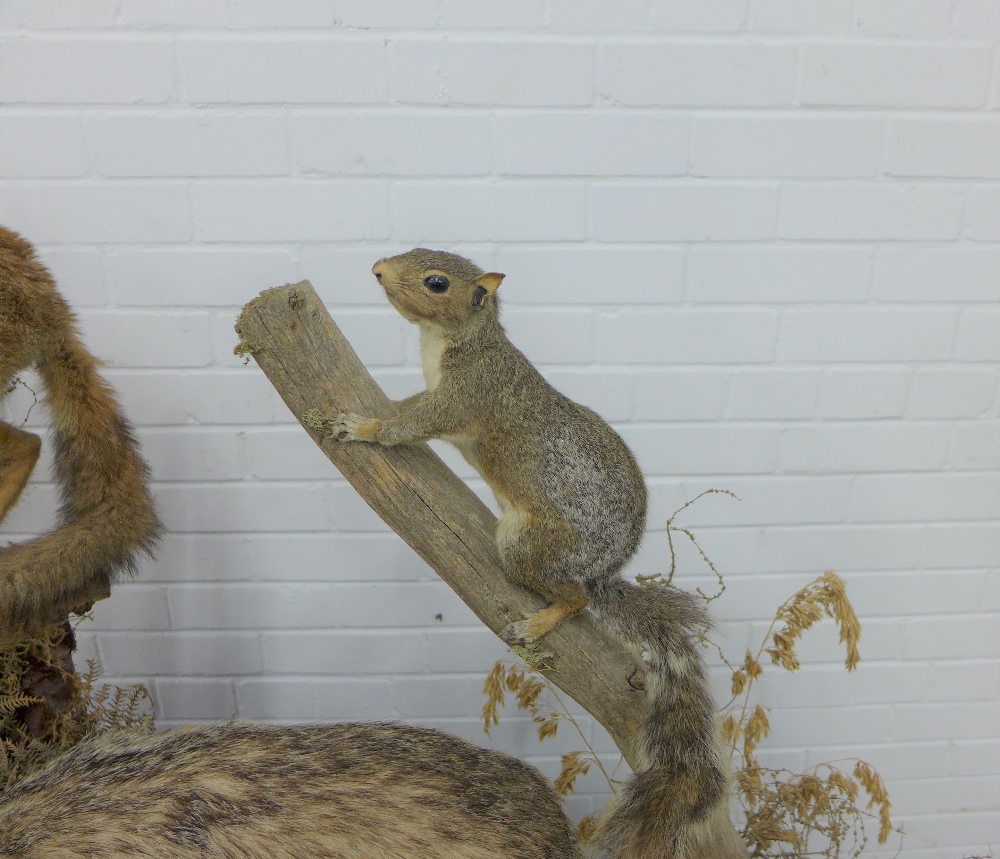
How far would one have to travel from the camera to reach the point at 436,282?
1.03 meters

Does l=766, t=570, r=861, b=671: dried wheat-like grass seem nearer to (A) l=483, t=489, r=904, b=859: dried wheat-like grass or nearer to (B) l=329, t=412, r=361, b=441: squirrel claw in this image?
(A) l=483, t=489, r=904, b=859: dried wheat-like grass

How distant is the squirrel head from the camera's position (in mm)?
1025

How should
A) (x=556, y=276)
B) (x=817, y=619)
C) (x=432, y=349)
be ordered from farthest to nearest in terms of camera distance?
(x=556, y=276) < (x=817, y=619) < (x=432, y=349)

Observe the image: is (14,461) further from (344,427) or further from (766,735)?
(766,735)

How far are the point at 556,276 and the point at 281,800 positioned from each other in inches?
43.2

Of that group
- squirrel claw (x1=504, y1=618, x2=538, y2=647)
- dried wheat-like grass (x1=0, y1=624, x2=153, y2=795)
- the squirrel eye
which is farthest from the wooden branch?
dried wheat-like grass (x1=0, y1=624, x2=153, y2=795)

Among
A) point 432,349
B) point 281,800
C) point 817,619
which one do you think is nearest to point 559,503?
point 432,349

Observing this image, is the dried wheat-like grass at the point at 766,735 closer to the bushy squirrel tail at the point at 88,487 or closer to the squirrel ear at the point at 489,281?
the squirrel ear at the point at 489,281

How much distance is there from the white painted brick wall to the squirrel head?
20.4 inches

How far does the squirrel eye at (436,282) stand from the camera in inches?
40.6

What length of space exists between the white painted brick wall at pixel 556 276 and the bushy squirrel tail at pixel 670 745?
65 centimetres

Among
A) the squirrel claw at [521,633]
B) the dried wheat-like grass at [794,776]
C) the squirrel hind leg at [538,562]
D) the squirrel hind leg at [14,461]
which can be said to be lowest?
the dried wheat-like grass at [794,776]

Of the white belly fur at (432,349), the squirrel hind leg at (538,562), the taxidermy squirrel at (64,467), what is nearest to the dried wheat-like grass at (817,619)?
the squirrel hind leg at (538,562)

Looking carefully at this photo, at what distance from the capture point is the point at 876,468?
1731mm
